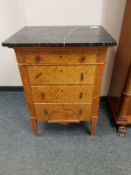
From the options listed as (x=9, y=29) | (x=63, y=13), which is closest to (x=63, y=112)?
(x=63, y=13)

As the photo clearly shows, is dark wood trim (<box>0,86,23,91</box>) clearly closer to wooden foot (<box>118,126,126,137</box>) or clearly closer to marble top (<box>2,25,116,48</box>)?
marble top (<box>2,25,116,48</box>)

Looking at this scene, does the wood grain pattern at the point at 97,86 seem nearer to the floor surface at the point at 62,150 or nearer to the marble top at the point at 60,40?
the marble top at the point at 60,40

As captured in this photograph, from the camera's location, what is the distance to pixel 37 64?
982 millimetres

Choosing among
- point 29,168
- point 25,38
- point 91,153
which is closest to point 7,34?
point 25,38

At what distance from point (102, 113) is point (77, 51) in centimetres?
94

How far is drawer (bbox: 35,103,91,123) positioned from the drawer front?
0.35 m

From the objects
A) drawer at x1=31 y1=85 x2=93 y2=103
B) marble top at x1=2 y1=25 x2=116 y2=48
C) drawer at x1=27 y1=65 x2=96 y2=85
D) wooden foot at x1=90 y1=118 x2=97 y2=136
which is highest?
marble top at x1=2 y1=25 x2=116 y2=48

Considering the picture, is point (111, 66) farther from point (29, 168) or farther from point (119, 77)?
point (29, 168)

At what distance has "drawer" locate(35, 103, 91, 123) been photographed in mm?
1162

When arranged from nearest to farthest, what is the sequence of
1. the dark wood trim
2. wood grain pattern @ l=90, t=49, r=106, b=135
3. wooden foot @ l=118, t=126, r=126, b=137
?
wood grain pattern @ l=90, t=49, r=106, b=135 < wooden foot @ l=118, t=126, r=126, b=137 < the dark wood trim

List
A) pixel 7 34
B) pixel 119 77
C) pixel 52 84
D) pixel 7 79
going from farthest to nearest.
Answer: pixel 7 79 < pixel 7 34 < pixel 119 77 < pixel 52 84

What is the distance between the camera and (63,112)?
1200mm

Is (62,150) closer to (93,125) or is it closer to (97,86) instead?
(93,125)

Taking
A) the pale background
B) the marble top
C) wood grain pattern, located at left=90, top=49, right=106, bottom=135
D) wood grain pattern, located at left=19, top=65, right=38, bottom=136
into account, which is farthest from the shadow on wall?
wood grain pattern, located at left=19, top=65, right=38, bottom=136
